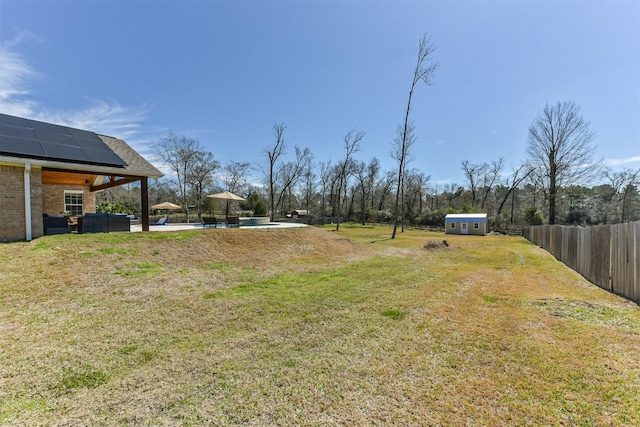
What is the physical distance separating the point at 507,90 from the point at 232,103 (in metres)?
18.4

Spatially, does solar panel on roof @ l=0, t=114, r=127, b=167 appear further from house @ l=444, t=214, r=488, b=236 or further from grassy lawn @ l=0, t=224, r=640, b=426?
house @ l=444, t=214, r=488, b=236

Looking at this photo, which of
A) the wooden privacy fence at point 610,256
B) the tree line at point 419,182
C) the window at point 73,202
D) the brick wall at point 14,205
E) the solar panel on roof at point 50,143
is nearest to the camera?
the wooden privacy fence at point 610,256

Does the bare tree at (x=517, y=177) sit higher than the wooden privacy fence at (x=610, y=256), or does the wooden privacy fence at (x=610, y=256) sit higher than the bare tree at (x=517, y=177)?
the bare tree at (x=517, y=177)

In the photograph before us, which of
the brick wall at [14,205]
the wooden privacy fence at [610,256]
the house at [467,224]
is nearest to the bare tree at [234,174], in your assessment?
the house at [467,224]

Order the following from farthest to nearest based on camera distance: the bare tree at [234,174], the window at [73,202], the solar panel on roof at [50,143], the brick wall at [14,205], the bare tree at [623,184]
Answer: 1. the bare tree at [234,174]
2. the bare tree at [623,184]
3. the window at [73,202]
4. the solar panel on roof at [50,143]
5. the brick wall at [14,205]

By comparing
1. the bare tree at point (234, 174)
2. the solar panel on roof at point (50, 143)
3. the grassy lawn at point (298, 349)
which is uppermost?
the bare tree at point (234, 174)

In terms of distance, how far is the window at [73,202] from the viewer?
13.5 metres

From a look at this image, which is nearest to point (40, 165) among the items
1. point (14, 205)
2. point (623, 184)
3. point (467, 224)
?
point (14, 205)

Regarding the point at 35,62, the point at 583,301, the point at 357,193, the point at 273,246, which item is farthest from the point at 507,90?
the point at 357,193

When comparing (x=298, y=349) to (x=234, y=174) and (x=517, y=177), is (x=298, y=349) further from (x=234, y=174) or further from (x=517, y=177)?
(x=517, y=177)

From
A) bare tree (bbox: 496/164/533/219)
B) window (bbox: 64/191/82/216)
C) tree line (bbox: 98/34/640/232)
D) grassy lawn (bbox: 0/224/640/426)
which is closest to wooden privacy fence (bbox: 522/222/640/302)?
grassy lawn (bbox: 0/224/640/426)

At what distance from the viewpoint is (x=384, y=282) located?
7.15m

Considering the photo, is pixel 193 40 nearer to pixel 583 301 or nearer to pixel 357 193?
pixel 583 301

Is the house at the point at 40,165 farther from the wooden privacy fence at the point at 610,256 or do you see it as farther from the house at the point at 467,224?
the house at the point at 467,224
